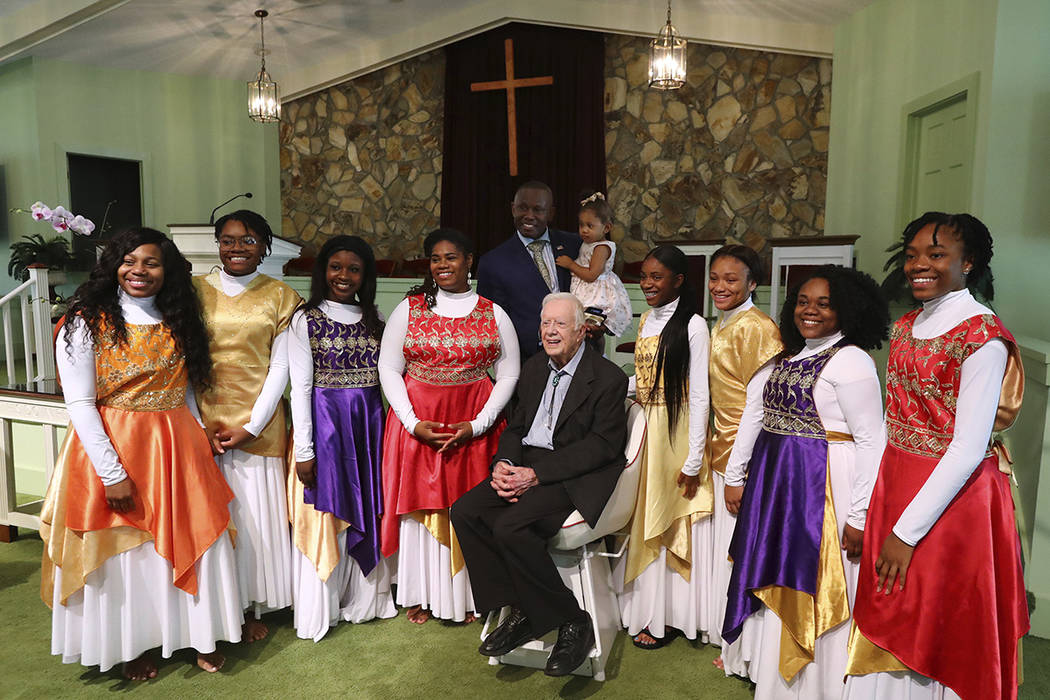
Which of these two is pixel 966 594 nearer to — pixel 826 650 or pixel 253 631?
pixel 826 650

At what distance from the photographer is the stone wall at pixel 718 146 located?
744 cm

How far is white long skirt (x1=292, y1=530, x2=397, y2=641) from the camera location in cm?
283

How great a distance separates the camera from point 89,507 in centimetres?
235

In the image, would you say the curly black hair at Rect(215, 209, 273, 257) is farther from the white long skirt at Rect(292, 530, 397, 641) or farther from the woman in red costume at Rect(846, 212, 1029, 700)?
the woman in red costume at Rect(846, 212, 1029, 700)

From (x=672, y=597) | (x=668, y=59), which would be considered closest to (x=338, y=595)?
(x=672, y=597)

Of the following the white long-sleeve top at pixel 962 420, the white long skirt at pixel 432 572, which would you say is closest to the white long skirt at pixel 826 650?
the white long-sleeve top at pixel 962 420

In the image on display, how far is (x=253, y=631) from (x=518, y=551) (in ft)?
3.91

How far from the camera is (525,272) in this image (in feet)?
10.8

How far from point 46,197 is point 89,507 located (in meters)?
7.90

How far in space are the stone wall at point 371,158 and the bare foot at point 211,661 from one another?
22.7 feet

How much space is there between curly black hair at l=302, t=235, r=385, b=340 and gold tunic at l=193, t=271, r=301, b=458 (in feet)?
0.45

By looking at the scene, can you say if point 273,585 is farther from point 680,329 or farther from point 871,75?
point 871,75

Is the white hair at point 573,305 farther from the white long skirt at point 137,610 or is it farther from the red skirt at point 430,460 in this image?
the white long skirt at point 137,610

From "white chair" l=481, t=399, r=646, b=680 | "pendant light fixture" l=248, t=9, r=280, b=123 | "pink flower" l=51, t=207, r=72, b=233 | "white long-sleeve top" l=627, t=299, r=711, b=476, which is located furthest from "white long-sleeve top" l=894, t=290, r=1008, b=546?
"pendant light fixture" l=248, t=9, r=280, b=123
